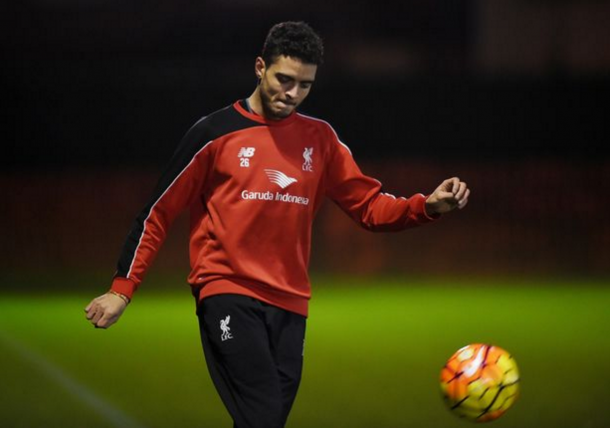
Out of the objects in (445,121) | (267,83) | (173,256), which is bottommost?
(173,256)

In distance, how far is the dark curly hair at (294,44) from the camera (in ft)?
13.1

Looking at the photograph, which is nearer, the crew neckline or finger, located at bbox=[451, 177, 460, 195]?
finger, located at bbox=[451, 177, 460, 195]

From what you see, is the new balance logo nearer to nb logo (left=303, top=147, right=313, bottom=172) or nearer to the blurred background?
nb logo (left=303, top=147, right=313, bottom=172)

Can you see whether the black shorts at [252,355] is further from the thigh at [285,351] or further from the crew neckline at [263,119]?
the crew neckline at [263,119]

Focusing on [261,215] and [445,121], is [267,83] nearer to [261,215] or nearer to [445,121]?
[261,215]

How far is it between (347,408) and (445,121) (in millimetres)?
7867

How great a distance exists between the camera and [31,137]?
12891 millimetres

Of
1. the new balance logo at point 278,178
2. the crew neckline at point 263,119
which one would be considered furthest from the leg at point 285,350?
the crew neckline at point 263,119

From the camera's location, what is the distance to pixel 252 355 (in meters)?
3.80

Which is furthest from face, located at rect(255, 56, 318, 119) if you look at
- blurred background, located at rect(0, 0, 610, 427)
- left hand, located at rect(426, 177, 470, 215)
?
blurred background, located at rect(0, 0, 610, 427)

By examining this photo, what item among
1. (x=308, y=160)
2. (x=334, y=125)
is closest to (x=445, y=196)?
(x=308, y=160)

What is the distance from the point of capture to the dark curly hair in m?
4.00

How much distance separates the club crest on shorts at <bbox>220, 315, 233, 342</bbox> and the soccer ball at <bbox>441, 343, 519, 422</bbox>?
0.88 m

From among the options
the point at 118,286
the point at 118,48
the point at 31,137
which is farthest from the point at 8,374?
the point at 118,48
